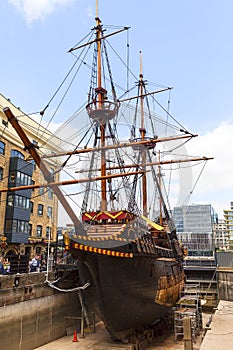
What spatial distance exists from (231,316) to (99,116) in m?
13.5

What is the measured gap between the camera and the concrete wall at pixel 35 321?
12.6 meters

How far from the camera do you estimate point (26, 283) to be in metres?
14.3

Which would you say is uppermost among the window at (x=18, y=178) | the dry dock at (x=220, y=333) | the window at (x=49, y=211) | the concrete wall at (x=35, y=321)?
the window at (x=18, y=178)

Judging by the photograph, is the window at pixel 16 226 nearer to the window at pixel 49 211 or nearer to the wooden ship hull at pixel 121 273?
the window at pixel 49 211

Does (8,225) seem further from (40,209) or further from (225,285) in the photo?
(225,285)

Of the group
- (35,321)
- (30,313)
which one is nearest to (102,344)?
(35,321)

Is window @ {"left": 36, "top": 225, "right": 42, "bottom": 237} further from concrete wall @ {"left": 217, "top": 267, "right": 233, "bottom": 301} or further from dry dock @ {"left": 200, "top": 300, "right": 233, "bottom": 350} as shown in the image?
dry dock @ {"left": 200, "top": 300, "right": 233, "bottom": 350}

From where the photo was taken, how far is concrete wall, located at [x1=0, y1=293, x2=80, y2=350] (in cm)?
1255

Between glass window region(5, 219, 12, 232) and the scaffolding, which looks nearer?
the scaffolding

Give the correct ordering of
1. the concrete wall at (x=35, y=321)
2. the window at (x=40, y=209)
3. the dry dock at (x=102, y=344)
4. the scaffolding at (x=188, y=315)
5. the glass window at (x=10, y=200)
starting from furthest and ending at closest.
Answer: the window at (x=40, y=209) < the glass window at (x=10, y=200) < the scaffolding at (x=188, y=315) < the dry dock at (x=102, y=344) < the concrete wall at (x=35, y=321)

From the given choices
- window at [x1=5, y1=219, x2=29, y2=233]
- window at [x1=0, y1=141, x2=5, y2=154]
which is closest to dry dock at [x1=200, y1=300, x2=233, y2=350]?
window at [x1=5, y1=219, x2=29, y2=233]

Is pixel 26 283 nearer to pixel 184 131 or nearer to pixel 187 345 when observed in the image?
pixel 187 345

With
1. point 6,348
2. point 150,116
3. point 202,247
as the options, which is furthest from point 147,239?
point 202,247

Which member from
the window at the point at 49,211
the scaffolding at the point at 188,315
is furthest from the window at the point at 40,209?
the scaffolding at the point at 188,315
